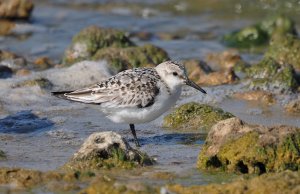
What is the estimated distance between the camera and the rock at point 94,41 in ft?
45.1

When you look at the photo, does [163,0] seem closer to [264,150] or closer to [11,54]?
[11,54]

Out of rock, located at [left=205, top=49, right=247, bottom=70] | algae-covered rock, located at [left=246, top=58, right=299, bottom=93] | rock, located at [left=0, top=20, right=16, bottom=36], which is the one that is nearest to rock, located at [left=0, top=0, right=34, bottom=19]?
rock, located at [left=0, top=20, right=16, bottom=36]

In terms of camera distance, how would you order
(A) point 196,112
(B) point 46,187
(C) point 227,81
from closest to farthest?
1. (B) point 46,187
2. (A) point 196,112
3. (C) point 227,81

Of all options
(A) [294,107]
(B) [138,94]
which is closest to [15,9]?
(A) [294,107]

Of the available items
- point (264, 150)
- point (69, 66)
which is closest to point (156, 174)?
point (264, 150)

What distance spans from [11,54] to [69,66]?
169 cm

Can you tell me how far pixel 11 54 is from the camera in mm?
13875

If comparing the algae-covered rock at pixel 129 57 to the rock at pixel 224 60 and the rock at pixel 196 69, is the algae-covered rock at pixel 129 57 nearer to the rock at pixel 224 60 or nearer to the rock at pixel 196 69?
the rock at pixel 196 69

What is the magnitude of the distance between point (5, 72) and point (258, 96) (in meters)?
4.17

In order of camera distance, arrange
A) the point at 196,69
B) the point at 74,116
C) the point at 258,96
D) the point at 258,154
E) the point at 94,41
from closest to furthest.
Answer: the point at 258,154 → the point at 74,116 → the point at 258,96 → the point at 196,69 → the point at 94,41

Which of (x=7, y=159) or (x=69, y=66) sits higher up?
(x=69, y=66)

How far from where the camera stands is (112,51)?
42.0ft

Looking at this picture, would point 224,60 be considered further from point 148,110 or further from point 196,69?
point 148,110

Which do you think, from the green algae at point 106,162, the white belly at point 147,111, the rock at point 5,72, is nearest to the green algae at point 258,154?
the green algae at point 106,162
